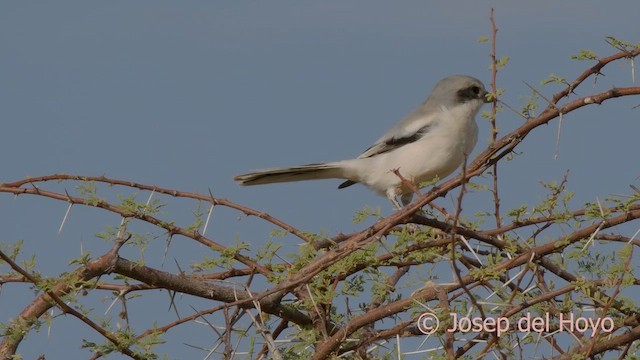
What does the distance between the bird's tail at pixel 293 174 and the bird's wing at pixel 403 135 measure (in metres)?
0.24

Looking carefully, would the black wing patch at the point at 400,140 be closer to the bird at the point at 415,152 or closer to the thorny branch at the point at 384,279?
the bird at the point at 415,152

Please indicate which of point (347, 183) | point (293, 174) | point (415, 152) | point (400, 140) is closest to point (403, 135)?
point (400, 140)

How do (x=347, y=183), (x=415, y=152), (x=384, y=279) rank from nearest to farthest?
1. (x=384, y=279)
2. (x=415, y=152)
3. (x=347, y=183)

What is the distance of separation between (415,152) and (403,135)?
0.80ft

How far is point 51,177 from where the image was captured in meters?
4.70

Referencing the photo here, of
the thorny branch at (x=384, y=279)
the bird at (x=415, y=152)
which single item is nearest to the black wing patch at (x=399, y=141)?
the bird at (x=415, y=152)

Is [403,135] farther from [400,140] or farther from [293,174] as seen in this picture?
[293,174]

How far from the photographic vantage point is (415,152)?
657 cm

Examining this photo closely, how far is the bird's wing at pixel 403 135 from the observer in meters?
6.74

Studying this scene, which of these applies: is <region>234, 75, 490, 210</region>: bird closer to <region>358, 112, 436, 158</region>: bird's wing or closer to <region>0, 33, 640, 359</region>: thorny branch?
<region>358, 112, 436, 158</region>: bird's wing

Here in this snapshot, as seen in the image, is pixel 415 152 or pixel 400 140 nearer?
pixel 415 152

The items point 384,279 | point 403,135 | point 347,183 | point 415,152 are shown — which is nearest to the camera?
point 384,279

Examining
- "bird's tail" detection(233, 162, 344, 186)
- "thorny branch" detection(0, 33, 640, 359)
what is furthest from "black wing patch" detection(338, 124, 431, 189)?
"thorny branch" detection(0, 33, 640, 359)

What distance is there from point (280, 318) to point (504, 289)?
1058 mm
